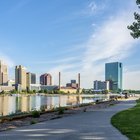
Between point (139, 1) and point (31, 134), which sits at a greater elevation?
point (139, 1)

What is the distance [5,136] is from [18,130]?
1.89 m

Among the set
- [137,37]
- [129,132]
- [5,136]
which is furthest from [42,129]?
[137,37]

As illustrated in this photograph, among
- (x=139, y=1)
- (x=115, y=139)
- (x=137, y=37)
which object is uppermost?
(x=139, y=1)

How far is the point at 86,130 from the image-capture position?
15.4m

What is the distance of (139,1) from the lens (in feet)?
57.0

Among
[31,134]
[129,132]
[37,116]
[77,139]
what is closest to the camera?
[77,139]

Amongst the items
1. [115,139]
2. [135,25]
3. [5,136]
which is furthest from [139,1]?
[5,136]

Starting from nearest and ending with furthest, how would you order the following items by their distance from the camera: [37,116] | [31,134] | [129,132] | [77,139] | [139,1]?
[77,139], [31,134], [129,132], [139,1], [37,116]

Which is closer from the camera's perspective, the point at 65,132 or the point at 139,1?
the point at 65,132

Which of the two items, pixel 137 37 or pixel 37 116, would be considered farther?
pixel 37 116

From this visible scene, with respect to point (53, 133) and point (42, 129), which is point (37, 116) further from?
point (53, 133)

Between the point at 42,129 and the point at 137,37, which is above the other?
the point at 137,37

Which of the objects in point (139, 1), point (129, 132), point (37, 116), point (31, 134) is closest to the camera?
point (31, 134)

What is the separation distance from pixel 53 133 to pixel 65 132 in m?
0.56
